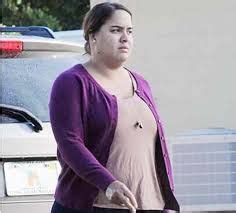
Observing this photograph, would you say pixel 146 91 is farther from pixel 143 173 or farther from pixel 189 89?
pixel 189 89

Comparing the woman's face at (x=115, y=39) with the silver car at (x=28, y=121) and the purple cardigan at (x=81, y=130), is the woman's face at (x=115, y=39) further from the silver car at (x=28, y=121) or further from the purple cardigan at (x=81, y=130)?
the silver car at (x=28, y=121)

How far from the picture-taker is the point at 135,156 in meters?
3.24

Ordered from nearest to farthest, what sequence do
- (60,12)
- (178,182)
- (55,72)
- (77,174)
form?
(77,174) → (55,72) → (178,182) → (60,12)

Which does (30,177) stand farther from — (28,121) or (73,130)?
(73,130)

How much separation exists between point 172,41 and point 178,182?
209 centimetres

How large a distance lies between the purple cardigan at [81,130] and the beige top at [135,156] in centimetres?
3

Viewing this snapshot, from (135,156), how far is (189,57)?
162 inches

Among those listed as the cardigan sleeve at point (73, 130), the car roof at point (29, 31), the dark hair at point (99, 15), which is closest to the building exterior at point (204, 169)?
the car roof at point (29, 31)

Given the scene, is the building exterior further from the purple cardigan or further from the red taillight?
the purple cardigan

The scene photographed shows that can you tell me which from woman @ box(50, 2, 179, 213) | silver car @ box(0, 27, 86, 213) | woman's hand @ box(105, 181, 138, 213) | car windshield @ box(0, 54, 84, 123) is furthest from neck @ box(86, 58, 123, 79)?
car windshield @ box(0, 54, 84, 123)

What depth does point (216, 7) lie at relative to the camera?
7.16 meters

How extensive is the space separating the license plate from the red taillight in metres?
0.71

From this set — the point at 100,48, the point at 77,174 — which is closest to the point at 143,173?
the point at 77,174

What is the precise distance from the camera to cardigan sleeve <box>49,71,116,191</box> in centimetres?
310
